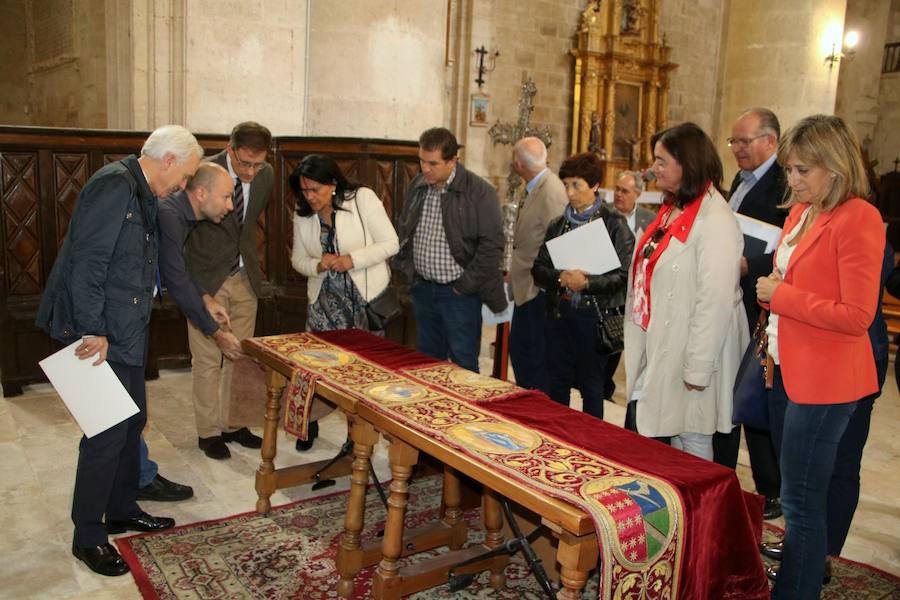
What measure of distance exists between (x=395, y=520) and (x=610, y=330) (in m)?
1.68

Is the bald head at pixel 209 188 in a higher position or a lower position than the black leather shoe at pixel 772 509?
higher

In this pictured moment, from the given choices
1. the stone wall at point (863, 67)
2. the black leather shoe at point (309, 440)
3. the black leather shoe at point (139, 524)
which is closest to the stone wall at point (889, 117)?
the stone wall at point (863, 67)

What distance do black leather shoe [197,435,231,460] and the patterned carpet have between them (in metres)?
0.73

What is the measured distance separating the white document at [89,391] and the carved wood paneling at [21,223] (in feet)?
9.61

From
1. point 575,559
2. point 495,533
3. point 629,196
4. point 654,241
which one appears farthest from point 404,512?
point 629,196

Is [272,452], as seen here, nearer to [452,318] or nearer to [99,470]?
[99,470]

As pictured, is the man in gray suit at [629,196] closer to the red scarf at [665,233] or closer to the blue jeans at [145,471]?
the red scarf at [665,233]

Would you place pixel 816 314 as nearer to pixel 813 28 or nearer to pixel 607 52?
pixel 607 52

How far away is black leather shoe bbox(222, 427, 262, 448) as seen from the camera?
14.2 ft

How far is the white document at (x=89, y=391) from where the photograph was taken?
2.72 metres

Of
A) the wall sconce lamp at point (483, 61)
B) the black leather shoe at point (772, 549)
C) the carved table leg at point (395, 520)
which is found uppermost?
the wall sconce lamp at point (483, 61)

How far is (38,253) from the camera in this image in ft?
17.5

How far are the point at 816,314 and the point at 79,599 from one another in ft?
8.58

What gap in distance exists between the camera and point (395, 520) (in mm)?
2627
